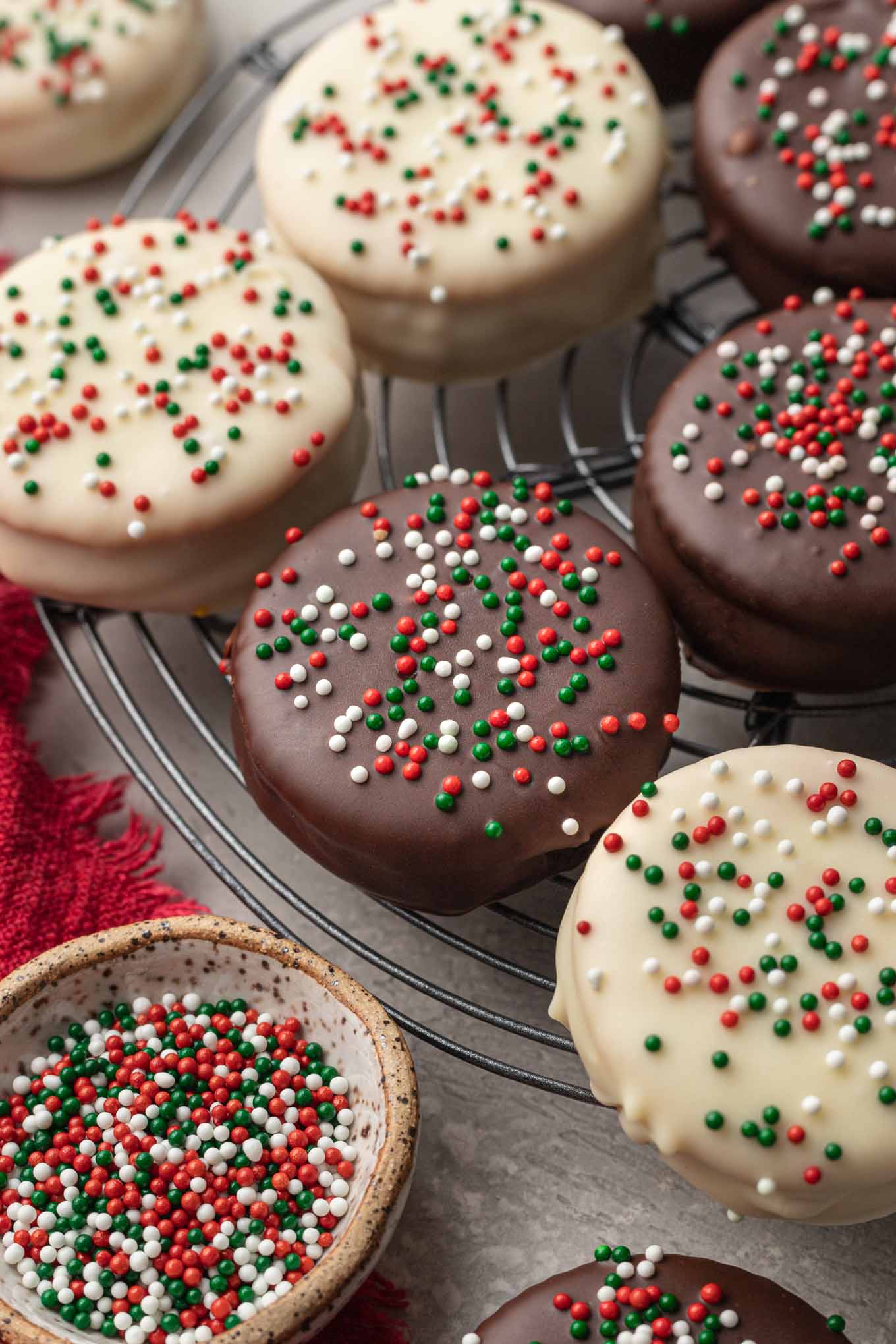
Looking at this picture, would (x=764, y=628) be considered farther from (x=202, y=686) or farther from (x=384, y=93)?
(x=384, y=93)

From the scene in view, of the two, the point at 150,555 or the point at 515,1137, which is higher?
the point at 150,555

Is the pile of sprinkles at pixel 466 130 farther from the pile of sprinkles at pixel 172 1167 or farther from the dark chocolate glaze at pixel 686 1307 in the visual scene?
the dark chocolate glaze at pixel 686 1307

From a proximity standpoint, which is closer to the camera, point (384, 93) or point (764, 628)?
point (764, 628)

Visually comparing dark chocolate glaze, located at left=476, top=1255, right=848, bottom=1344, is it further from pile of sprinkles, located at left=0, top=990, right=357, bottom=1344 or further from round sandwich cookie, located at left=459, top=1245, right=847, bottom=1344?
pile of sprinkles, located at left=0, top=990, right=357, bottom=1344

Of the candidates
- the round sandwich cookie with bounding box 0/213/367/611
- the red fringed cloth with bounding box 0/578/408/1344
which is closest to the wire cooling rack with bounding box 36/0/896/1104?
the red fringed cloth with bounding box 0/578/408/1344

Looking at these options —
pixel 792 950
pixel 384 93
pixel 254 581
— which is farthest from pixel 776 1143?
pixel 384 93

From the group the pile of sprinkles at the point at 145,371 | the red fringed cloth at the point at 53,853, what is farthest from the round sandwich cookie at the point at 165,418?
the red fringed cloth at the point at 53,853

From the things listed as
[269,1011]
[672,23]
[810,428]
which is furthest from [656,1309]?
[672,23]
